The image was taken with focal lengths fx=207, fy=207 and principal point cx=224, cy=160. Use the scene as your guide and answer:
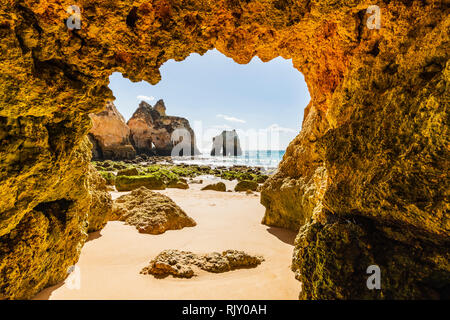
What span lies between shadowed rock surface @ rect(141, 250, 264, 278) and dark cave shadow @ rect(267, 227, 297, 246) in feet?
4.66

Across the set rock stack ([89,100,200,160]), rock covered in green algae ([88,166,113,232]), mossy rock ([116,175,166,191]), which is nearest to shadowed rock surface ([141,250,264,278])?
rock covered in green algae ([88,166,113,232])

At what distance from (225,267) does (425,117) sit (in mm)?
3456

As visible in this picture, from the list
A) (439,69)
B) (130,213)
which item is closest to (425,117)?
(439,69)

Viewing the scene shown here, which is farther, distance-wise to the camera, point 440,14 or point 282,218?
point 282,218

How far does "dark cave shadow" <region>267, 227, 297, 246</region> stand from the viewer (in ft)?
17.4

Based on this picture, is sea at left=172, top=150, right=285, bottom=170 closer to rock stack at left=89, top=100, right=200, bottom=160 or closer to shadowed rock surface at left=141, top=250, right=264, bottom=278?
rock stack at left=89, top=100, right=200, bottom=160

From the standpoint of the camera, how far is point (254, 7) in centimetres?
253

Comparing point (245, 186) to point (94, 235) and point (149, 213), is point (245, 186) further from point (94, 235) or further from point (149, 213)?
point (94, 235)

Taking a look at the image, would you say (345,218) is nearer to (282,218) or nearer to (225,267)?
(225,267)

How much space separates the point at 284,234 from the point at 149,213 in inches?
154

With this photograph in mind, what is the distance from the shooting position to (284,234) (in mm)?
5719
